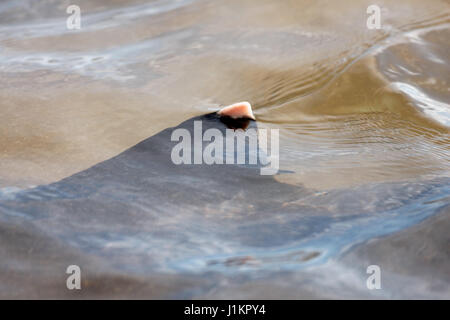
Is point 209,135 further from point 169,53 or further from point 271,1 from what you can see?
point 271,1

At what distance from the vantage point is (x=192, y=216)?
169cm

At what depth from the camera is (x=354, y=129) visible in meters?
2.58

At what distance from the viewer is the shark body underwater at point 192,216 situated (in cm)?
144

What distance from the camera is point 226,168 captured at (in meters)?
2.08

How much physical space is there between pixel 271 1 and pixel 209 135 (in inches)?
62.5

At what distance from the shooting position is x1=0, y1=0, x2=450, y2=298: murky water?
1.38m

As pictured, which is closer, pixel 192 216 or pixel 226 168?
pixel 192 216

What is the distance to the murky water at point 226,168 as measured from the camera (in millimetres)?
1380

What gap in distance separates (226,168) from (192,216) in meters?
0.44

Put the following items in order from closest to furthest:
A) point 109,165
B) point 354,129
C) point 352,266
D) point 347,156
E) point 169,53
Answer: point 352,266, point 109,165, point 347,156, point 354,129, point 169,53

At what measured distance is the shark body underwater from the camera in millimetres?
1441

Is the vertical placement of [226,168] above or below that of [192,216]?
above
